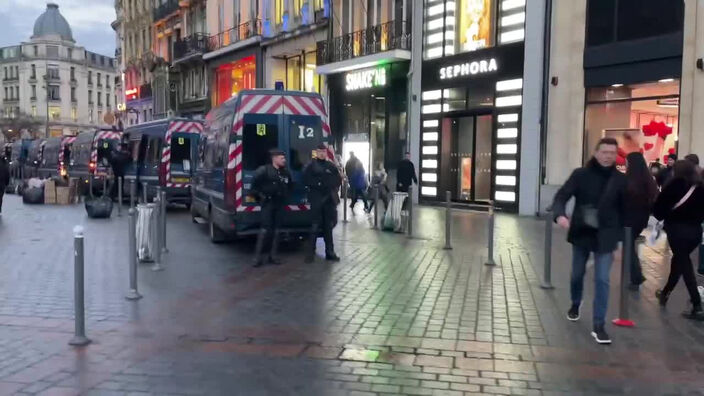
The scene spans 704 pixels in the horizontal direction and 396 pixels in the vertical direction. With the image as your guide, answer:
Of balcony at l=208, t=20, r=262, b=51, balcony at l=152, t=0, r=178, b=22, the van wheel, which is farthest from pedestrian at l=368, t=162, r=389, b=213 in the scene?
balcony at l=152, t=0, r=178, b=22

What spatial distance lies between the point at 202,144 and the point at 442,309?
28.1ft

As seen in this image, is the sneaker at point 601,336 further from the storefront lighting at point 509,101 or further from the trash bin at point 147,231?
the storefront lighting at point 509,101

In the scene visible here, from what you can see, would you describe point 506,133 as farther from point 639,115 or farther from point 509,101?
point 639,115

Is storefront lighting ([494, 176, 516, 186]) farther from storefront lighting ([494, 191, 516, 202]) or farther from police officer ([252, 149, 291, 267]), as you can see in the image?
police officer ([252, 149, 291, 267])

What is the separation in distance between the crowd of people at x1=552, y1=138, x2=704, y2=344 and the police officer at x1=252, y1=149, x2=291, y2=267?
15.8ft

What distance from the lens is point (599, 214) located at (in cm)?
612

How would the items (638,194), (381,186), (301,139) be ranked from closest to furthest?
(638,194) → (301,139) → (381,186)

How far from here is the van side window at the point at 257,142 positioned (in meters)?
11.3

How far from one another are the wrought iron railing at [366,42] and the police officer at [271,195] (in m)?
13.4

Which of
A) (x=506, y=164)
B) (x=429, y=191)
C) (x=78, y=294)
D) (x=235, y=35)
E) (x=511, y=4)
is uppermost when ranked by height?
(x=235, y=35)

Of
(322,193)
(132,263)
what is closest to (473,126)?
(322,193)

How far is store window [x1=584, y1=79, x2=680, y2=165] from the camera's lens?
50.6 feet

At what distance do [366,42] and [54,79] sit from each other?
327 ft

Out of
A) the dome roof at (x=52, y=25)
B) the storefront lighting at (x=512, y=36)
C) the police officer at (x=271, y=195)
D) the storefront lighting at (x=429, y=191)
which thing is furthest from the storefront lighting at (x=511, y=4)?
the dome roof at (x=52, y=25)
